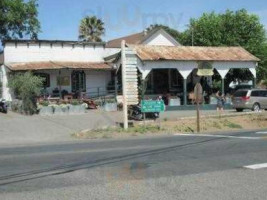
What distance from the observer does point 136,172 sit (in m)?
10.7

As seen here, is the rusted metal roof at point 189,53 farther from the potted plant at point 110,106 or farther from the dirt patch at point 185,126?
the dirt patch at point 185,126

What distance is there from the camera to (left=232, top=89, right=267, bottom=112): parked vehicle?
114 feet

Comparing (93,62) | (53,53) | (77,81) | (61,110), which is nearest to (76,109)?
(61,110)

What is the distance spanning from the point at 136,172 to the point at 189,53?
91.0 feet

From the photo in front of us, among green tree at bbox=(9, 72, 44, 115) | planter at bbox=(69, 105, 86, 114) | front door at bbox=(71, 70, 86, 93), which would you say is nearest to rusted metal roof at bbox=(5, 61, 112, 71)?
front door at bbox=(71, 70, 86, 93)

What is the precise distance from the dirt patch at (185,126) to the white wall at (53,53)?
1275cm

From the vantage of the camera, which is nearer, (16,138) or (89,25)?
(16,138)

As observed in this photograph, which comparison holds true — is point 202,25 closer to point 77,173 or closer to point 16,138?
point 16,138

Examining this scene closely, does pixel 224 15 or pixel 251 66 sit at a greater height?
pixel 224 15

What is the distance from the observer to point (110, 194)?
8.52 meters

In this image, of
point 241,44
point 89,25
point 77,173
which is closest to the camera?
point 77,173

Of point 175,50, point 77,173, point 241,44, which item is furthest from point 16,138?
point 241,44

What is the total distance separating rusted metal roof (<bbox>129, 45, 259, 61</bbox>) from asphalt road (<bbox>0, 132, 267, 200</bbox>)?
Answer: 66.2 feet

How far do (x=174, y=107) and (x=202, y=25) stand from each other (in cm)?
1770
